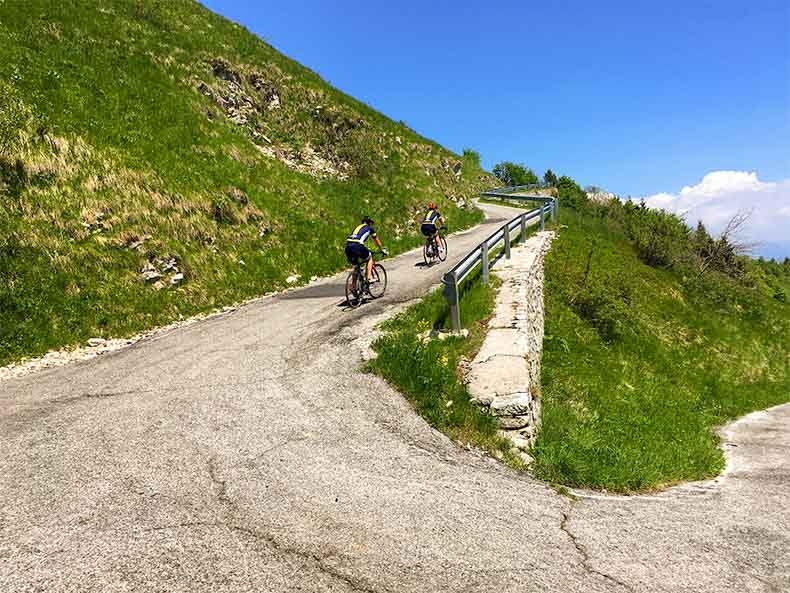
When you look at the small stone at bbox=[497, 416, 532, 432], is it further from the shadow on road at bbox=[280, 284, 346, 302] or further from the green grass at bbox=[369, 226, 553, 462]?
the shadow on road at bbox=[280, 284, 346, 302]

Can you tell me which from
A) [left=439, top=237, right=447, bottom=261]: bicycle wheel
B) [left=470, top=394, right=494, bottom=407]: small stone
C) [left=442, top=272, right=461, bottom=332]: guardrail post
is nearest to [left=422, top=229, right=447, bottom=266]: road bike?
[left=439, top=237, right=447, bottom=261]: bicycle wheel

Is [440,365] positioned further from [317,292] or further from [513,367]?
[317,292]

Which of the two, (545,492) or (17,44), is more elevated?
(17,44)

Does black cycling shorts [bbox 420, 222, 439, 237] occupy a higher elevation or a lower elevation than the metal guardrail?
higher

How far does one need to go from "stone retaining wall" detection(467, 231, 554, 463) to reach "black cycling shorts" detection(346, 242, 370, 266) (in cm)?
380

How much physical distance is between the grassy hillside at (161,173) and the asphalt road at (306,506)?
441cm

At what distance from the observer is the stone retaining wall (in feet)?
21.7

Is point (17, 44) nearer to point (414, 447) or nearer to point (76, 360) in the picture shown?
point (76, 360)

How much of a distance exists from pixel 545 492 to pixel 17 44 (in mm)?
24617

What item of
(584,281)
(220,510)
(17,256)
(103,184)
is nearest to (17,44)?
(103,184)

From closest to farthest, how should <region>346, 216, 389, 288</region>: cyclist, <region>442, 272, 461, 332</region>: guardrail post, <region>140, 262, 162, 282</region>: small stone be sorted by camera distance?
<region>442, 272, 461, 332</region>: guardrail post, <region>346, 216, 389, 288</region>: cyclist, <region>140, 262, 162, 282</region>: small stone

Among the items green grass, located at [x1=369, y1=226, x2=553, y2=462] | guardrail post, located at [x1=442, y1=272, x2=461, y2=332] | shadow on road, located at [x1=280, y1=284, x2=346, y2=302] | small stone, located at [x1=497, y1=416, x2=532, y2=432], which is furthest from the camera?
shadow on road, located at [x1=280, y1=284, x2=346, y2=302]

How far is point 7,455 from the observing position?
5.34 metres

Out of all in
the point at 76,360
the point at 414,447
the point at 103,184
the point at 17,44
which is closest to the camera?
the point at 414,447
